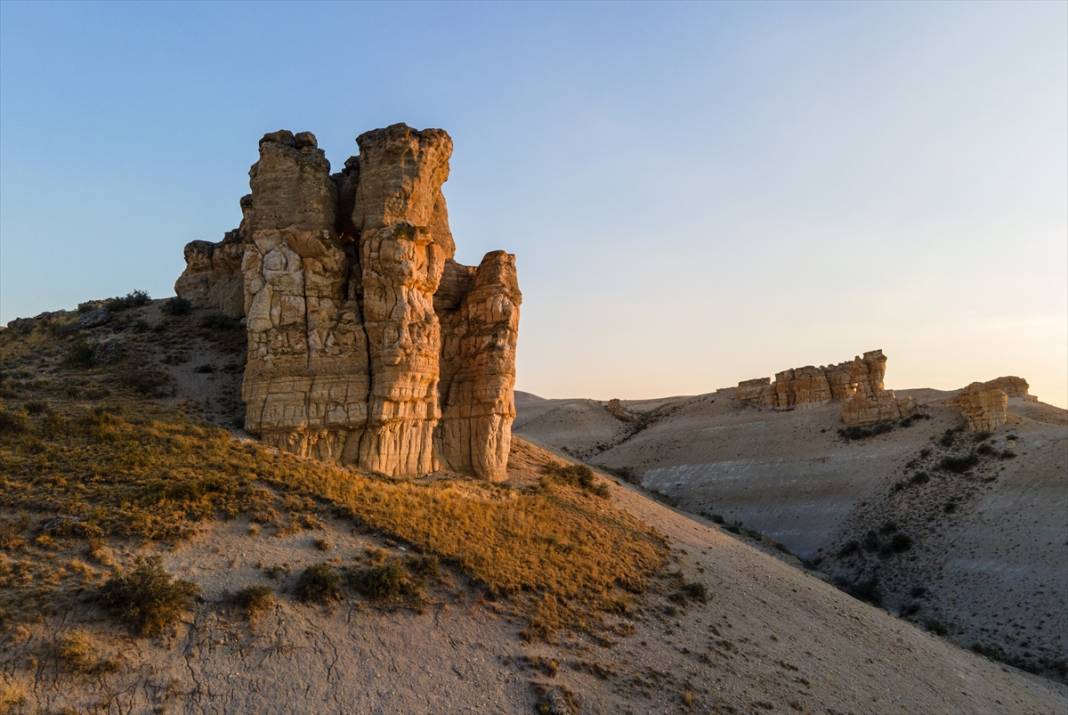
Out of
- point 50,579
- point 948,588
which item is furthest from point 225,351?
point 948,588

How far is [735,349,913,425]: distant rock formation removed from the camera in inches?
2040

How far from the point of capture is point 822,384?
2319 inches

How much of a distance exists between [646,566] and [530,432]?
52536mm

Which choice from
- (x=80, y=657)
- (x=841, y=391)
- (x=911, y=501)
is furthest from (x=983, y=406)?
(x=80, y=657)

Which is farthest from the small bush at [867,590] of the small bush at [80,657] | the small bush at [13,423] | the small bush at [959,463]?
the small bush at [13,423]

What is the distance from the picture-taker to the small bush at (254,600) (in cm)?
1334

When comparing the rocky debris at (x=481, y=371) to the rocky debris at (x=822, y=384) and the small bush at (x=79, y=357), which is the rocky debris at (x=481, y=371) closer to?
the small bush at (x=79, y=357)

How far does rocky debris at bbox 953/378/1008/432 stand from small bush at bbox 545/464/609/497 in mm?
27720

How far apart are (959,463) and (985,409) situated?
5596mm

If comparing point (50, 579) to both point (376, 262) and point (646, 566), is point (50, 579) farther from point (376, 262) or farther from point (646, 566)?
point (646, 566)

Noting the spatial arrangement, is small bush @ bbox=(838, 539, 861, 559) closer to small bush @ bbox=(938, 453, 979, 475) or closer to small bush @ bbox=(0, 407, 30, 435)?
small bush @ bbox=(938, 453, 979, 475)

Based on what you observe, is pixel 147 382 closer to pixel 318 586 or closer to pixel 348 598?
pixel 318 586

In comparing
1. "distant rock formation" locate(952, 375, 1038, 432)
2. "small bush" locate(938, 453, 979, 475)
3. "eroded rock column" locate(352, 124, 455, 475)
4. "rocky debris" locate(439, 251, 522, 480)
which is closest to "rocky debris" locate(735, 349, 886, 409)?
"distant rock formation" locate(952, 375, 1038, 432)

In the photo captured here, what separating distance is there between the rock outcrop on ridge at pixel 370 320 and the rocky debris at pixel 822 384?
37811mm
